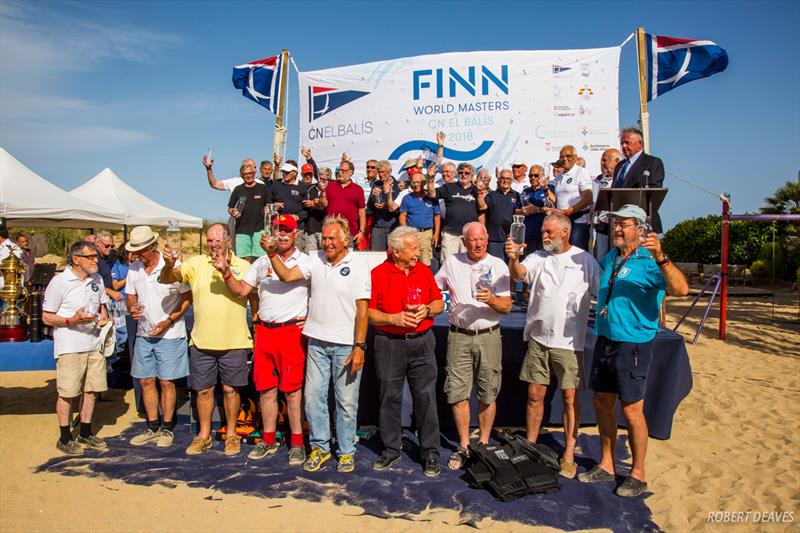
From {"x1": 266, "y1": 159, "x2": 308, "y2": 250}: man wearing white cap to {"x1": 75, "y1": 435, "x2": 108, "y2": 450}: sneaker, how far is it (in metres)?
3.77

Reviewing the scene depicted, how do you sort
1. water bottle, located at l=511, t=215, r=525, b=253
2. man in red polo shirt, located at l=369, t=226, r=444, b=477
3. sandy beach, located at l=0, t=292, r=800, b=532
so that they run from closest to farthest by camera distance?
sandy beach, located at l=0, t=292, r=800, b=532 → water bottle, located at l=511, t=215, r=525, b=253 → man in red polo shirt, located at l=369, t=226, r=444, b=477

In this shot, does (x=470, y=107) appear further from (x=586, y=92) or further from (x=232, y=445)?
(x=232, y=445)

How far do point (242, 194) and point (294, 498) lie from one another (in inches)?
200

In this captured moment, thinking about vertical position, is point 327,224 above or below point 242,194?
below

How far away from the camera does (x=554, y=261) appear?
4230 mm

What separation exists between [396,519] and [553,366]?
5.44ft

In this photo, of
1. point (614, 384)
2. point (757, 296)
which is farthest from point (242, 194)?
point (757, 296)

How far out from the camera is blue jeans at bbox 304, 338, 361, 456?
4.30 metres

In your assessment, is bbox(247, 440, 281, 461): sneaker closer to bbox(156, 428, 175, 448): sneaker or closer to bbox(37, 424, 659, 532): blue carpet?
bbox(37, 424, 659, 532): blue carpet

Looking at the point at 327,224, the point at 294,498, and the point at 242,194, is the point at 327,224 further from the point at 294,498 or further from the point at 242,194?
the point at 242,194

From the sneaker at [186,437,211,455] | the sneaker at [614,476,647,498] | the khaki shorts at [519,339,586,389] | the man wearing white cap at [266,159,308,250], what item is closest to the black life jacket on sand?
the sneaker at [614,476,647,498]

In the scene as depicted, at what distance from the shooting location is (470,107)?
29.6 feet

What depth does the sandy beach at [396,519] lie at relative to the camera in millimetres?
3670

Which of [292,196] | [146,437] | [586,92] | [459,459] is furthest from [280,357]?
[586,92]
